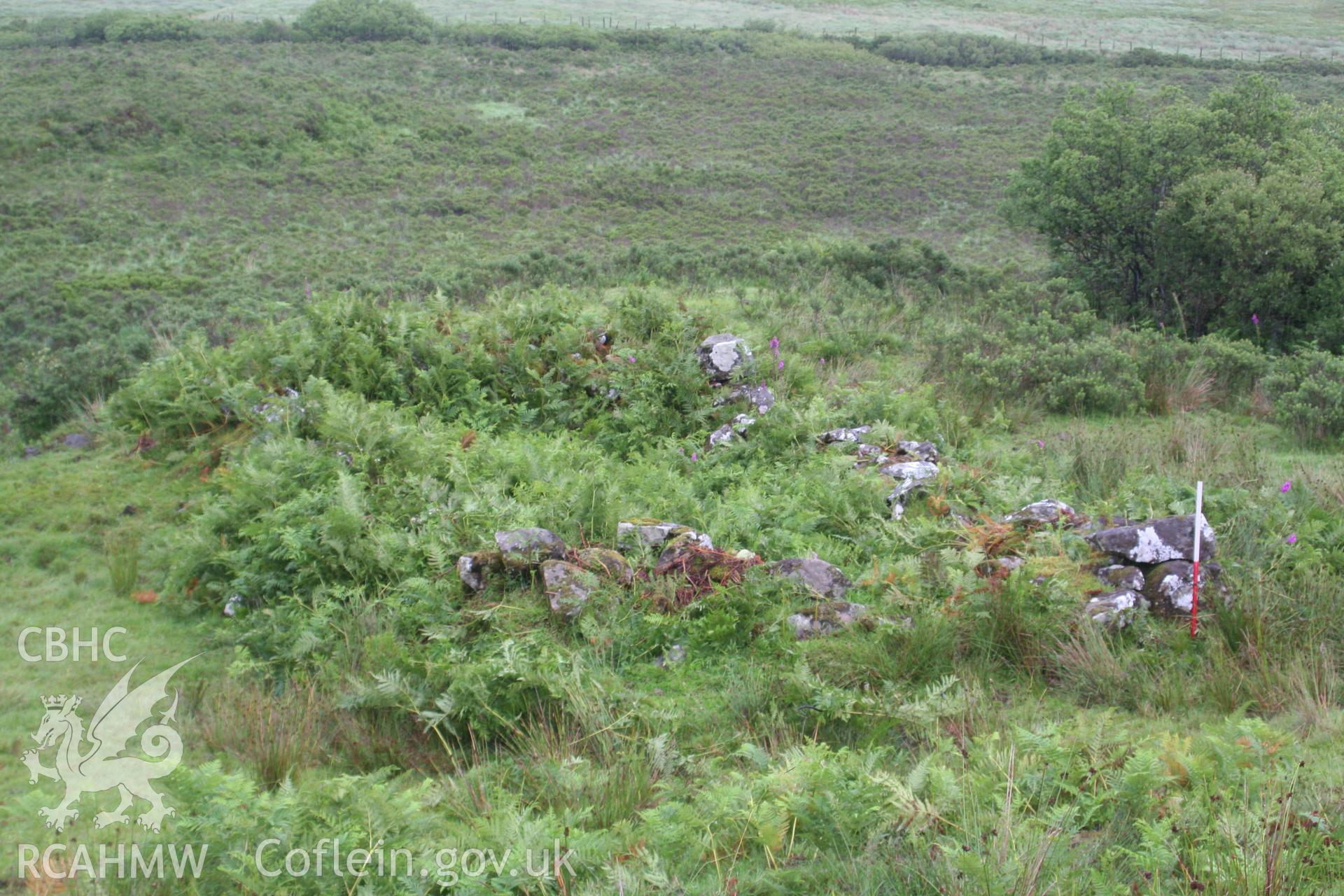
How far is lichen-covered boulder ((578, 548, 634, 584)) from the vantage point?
5.48 m

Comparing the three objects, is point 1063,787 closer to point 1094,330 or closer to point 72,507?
point 72,507

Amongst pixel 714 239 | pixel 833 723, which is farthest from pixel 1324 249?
pixel 714 239

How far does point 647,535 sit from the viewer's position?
588 centimetres

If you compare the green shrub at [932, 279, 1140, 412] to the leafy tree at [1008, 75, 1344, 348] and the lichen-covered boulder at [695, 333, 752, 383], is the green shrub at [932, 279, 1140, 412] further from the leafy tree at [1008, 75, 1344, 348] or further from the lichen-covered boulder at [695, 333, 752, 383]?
the lichen-covered boulder at [695, 333, 752, 383]

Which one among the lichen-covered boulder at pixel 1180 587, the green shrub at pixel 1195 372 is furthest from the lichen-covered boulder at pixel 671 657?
the green shrub at pixel 1195 372

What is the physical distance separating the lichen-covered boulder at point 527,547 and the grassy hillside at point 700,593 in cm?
13

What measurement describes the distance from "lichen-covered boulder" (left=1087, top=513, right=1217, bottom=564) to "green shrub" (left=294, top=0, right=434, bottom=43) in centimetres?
4619

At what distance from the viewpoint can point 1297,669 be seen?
4.24 m

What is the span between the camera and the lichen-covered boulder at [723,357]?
905 cm

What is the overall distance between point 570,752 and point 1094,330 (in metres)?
9.07

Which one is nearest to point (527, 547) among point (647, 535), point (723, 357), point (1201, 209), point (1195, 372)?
point (647, 535)

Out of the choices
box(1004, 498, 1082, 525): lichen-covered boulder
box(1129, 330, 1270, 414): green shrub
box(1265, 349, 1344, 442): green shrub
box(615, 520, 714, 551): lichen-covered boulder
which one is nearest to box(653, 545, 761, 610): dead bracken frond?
box(615, 520, 714, 551): lichen-covered boulder

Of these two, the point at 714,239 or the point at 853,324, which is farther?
the point at 714,239

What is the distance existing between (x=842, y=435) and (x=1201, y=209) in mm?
7135
